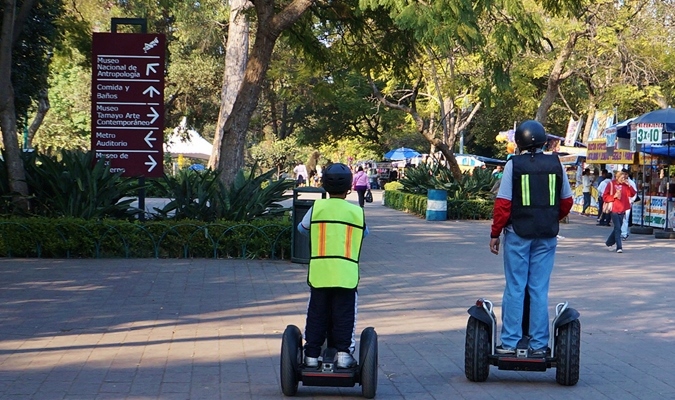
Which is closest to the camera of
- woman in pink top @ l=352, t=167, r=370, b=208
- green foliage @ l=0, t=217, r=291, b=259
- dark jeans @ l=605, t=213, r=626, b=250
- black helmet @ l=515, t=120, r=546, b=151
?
black helmet @ l=515, t=120, r=546, b=151

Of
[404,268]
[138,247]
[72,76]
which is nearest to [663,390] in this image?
[404,268]

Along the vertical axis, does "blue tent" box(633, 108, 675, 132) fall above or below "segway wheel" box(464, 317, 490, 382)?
above

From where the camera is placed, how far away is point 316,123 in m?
61.1

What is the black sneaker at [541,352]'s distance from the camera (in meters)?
6.46

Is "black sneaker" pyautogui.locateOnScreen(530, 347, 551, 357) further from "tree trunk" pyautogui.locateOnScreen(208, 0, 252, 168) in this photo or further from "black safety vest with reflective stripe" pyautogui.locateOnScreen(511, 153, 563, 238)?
"tree trunk" pyautogui.locateOnScreen(208, 0, 252, 168)

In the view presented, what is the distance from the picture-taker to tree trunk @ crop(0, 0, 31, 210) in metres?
14.7

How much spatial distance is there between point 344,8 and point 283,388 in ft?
40.8

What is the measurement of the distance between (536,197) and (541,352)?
1076mm

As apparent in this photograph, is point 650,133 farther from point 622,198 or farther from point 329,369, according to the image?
point 329,369

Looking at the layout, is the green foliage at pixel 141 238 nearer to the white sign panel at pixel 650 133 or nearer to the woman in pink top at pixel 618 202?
the woman in pink top at pixel 618 202

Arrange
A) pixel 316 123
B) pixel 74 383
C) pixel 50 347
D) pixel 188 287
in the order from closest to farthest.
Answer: pixel 74 383 → pixel 50 347 → pixel 188 287 → pixel 316 123

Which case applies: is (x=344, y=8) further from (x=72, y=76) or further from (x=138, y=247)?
(x=72, y=76)


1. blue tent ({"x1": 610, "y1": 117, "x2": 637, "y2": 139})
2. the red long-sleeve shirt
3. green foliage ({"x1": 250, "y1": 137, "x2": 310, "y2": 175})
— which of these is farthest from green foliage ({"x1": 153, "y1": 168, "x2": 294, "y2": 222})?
green foliage ({"x1": 250, "y1": 137, "x2": 310, "y2": 175})

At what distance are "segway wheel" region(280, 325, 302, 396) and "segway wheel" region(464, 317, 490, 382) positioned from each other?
123cm
